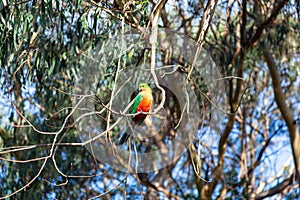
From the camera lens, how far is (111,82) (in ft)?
14.9

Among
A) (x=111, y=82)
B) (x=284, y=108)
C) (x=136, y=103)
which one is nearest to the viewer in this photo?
(x=136, y=103)

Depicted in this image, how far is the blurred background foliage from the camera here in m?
4.65

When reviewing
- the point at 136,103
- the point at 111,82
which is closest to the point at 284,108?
the point at 111,82

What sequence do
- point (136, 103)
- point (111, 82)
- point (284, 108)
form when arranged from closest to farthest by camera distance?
point (136, 103), point (111, 82), point (284, 108)

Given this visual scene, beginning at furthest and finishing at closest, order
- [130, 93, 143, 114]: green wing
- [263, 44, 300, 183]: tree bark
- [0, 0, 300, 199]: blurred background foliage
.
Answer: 1. [263, 44, 300, 183]: tree bark
2. [0, 0, 300, 199]: blurred background foliage
3. [130, 93, 143, 114]: green wing

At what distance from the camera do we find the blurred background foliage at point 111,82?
15.3 ft

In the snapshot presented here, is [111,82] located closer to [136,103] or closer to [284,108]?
[136,103]

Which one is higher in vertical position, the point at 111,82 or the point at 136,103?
the point at 111,82

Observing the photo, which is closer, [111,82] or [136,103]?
[136,103]

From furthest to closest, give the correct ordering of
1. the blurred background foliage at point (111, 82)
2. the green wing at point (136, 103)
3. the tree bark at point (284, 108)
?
the tree bark at point (284, 108) < the blurred background foliage at point (111, 82) < the green wing at point (136, 103)

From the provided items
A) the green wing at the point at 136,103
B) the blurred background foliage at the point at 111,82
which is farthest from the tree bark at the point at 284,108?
the green wing at the point at 136,103

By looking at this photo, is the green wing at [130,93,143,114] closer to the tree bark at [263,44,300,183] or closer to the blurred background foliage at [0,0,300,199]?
the blurred background foliage at [0,0,300,199]

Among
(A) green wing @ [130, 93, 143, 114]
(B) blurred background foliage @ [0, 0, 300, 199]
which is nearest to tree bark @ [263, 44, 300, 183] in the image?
(B) blurred background foliage @ [0, 0, 300, 199]

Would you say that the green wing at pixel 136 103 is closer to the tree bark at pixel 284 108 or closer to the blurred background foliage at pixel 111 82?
the blurred background foliage at pixel 111 82
